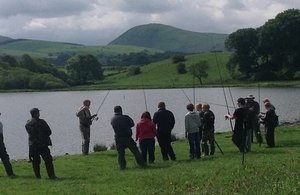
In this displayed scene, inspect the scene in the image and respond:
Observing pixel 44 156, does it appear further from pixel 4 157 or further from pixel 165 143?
pixel 165 143

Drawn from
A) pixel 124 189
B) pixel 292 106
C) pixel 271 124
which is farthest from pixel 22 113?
pixel 124 189

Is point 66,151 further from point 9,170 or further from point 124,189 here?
point 124,189

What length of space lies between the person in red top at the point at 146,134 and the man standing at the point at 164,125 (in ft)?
1.74

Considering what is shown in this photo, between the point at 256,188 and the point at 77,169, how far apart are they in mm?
10982

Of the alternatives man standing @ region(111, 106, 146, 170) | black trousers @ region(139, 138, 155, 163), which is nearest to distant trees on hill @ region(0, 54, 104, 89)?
black trousers @ region(139, 138, 155, 163)

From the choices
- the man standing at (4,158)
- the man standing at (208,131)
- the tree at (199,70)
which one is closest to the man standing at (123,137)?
the man standing at (208,131)

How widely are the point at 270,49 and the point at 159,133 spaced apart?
111119mm

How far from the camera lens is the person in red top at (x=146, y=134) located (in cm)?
2180

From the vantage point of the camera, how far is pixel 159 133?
889 inches

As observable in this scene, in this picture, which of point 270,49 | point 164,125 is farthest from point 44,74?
point 164,125

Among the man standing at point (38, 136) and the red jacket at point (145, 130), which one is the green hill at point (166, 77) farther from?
the man standing at point (38, 136)

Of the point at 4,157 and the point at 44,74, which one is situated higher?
the point at 44,74

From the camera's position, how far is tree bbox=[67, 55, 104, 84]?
171438 millimetres

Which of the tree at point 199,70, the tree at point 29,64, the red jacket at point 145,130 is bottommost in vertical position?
the red jacket at point 145,130
